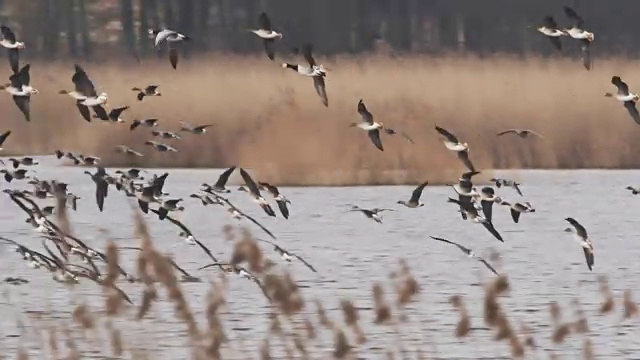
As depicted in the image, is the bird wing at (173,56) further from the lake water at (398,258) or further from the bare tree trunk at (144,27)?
the bare tree trunk at (144,27)

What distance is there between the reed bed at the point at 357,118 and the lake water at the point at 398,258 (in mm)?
315

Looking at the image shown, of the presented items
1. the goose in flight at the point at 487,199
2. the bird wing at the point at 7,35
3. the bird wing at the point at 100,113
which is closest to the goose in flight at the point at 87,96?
the bird wing at the point at 100,113

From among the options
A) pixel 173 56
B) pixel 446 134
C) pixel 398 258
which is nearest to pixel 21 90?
pixel 173 56

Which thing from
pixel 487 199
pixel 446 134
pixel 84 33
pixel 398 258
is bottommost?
pixel 84 33

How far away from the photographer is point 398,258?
41.9 ft

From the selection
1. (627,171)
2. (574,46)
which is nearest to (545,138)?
(627,171)

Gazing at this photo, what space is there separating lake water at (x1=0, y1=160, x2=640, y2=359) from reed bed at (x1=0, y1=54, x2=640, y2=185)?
1.03ft

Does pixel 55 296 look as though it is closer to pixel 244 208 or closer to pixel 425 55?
pixel 244 208

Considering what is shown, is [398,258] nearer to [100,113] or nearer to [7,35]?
[100,113]

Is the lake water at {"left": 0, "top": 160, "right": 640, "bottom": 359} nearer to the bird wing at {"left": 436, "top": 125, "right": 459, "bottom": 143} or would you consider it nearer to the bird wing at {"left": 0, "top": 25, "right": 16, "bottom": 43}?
the bird wing at {"left": 436, "top": 125, "right": 459, "bottom": 143}

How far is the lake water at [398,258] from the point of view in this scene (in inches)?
368

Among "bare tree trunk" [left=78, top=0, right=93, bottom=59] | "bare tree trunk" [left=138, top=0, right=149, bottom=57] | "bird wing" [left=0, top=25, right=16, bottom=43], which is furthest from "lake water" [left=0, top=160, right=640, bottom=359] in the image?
"bare tree trunk" [left=138, top=0, right=149, bottom=57]

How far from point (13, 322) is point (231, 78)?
12.4 meters

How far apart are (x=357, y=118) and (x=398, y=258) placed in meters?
6.76
